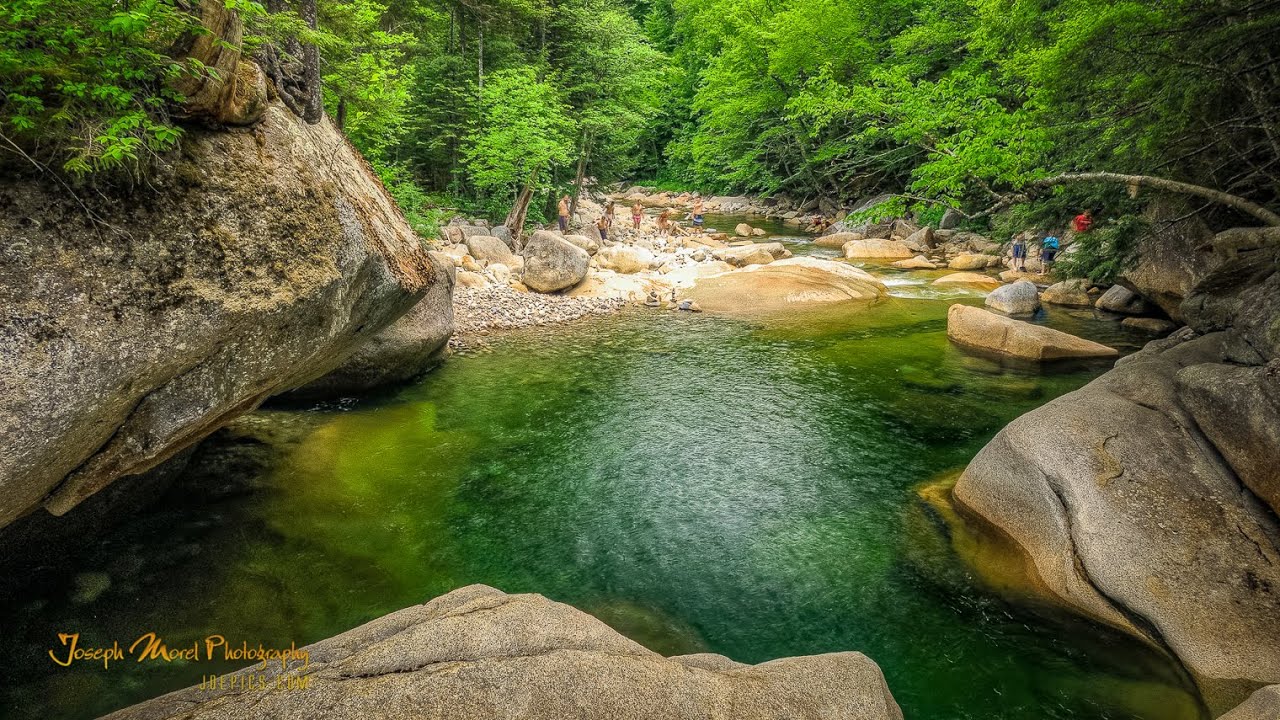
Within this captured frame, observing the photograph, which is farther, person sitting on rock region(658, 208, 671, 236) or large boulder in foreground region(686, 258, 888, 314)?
person sitting on rock region(658, 208, 671, 236)

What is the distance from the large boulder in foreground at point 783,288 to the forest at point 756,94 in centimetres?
385

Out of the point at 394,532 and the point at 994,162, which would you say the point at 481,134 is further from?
the point at 394,532

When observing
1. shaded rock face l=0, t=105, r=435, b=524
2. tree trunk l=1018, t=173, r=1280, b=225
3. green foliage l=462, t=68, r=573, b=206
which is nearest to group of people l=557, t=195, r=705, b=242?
green foliage l=462, t=68, r=573, b=206

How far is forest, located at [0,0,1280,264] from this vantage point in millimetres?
4051

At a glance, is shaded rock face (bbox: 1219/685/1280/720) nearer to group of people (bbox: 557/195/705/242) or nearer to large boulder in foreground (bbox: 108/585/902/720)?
large boulder in foreground (bbox: 108/585/902/720)

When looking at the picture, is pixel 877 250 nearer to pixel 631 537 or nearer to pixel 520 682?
pixel 631 537

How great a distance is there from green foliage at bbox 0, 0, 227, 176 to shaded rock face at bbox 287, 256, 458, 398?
6639mm

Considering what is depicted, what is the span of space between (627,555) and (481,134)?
20.8 metres

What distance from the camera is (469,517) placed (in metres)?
8.30

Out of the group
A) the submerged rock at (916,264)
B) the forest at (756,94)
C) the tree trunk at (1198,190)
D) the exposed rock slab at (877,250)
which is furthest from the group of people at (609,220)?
the tree trunk at (1198,190)

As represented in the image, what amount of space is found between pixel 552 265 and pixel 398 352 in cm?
845

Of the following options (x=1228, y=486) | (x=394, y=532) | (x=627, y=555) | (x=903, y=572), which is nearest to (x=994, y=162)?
(x=1228, y=486)

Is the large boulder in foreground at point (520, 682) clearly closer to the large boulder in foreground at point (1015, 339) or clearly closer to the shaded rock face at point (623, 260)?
the large boulder in foreground at point (1015, 339)

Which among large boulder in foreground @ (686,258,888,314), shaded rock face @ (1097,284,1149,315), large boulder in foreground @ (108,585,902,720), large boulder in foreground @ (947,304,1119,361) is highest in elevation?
large boulder in foreground @ (108,585,902,720)
